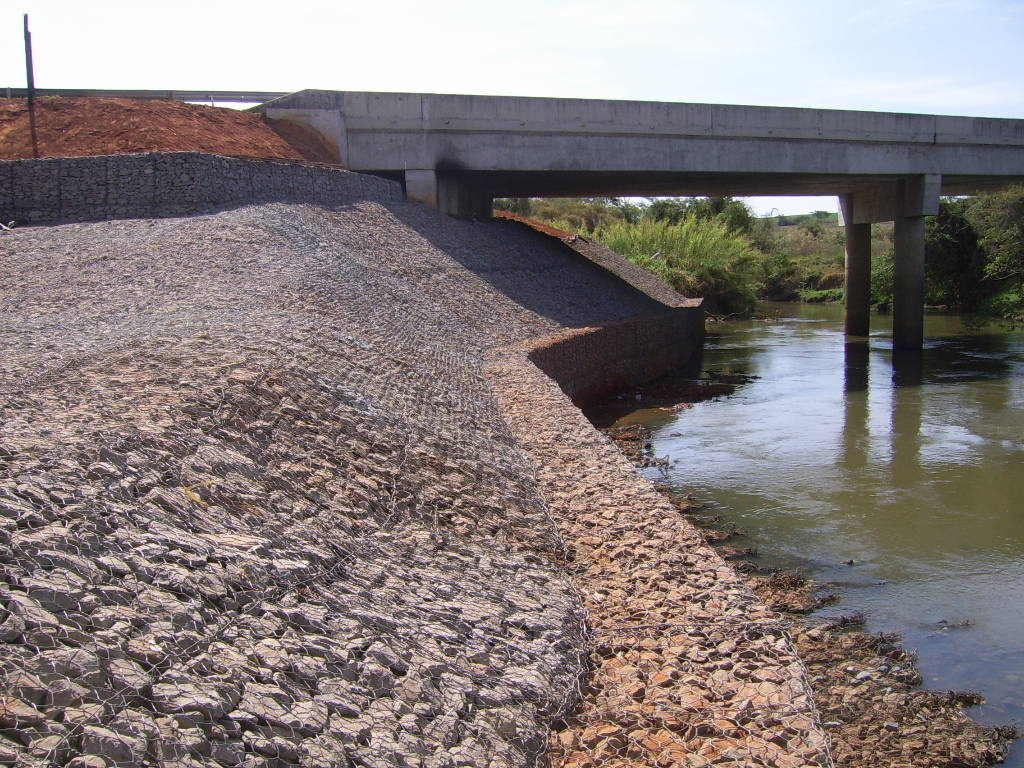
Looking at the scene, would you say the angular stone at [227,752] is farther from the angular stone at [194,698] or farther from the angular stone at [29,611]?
the angular stone at [29,611]

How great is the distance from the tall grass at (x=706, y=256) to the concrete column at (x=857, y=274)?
25.2 ft

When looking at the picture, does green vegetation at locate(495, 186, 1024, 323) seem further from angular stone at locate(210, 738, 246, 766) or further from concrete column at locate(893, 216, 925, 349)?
angular stone at locate(210, 738, 246, 766)

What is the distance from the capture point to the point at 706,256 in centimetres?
3700

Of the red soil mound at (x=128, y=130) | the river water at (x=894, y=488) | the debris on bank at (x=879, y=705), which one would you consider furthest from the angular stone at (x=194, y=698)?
the red soil mound at (x=128, y=130)

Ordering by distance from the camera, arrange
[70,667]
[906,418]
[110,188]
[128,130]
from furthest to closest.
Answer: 1. [128,130]
2. [110,188]
3. [906,418]
4. [70,667]

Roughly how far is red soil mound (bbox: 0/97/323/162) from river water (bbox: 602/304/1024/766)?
10811 mm

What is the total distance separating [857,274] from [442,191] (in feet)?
50.9

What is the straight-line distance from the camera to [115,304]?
1126 cm

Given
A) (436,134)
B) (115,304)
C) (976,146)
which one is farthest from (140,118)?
(976,146)

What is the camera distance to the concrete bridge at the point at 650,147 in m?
20.3

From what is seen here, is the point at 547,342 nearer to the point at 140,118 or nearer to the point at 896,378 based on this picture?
the point at 896,378

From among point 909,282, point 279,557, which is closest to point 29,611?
point 279,557

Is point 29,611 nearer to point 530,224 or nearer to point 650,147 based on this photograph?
point 650,147

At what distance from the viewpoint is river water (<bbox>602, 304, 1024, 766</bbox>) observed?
21.4 ft
